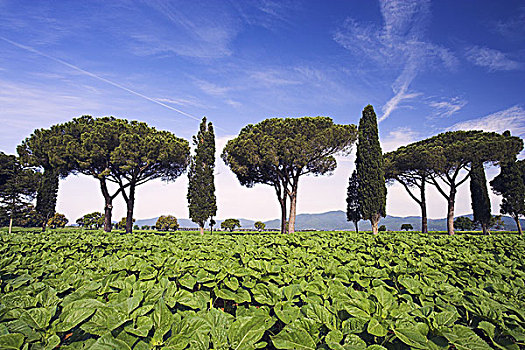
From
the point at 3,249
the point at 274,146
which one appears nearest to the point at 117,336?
the point at 3,249

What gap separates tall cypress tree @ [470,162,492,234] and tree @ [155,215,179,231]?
33.4 metres

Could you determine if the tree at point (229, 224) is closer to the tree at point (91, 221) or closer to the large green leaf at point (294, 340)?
the tree at point (91, 221)

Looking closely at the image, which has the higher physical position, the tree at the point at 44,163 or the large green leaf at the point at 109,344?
the tree at the point at 44,163

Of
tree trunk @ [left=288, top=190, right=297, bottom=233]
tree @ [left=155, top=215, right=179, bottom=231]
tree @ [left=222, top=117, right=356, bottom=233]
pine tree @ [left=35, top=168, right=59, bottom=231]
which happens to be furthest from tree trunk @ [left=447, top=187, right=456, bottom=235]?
pine tree @ [left=35, top=168, right=59, bottom=231]

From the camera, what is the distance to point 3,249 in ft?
12.5

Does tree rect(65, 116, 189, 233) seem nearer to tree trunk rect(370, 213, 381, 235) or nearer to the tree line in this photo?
the tree line

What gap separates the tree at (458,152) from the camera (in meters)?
23.3

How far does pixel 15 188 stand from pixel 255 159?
22650 millimetres

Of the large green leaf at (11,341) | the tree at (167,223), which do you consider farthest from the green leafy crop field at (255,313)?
the tree at (167,223)

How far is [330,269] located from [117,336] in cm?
164

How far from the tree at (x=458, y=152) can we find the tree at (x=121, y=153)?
2200 centimetres

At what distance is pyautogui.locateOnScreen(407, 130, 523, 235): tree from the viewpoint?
23344 millimetres

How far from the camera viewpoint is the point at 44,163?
25.7 meters

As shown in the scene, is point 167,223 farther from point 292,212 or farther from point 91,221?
point 292,212
